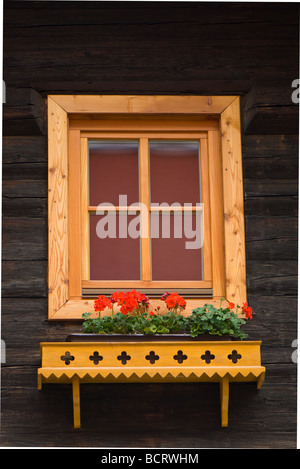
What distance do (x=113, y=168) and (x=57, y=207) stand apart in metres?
0.40

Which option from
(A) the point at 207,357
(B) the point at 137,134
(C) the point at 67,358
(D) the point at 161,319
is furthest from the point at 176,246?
(C) the point at 67,358

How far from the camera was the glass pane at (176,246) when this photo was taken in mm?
4605

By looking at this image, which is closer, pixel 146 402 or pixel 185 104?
pixel 146 402

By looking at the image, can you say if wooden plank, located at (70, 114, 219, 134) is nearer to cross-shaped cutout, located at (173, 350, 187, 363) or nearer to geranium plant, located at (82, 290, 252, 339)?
geranium plant, located at (82, 290, 252, 339)

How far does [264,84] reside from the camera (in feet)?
15.3

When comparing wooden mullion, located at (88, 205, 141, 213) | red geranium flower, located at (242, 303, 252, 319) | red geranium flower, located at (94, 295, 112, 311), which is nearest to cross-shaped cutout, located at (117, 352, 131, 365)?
red geranium flower, located at (94, 295, 112, 311)

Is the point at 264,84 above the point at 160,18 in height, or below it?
below

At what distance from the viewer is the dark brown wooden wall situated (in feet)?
14.1

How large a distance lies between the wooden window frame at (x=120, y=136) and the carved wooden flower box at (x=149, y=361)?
37 cm

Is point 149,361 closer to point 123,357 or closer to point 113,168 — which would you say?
point 123,357

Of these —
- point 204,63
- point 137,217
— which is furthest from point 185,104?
point 137,217

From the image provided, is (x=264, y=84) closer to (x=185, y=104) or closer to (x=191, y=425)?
(x=185, y=104)

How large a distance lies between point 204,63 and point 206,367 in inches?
64.8

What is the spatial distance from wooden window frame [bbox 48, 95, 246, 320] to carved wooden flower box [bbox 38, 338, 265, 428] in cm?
37
